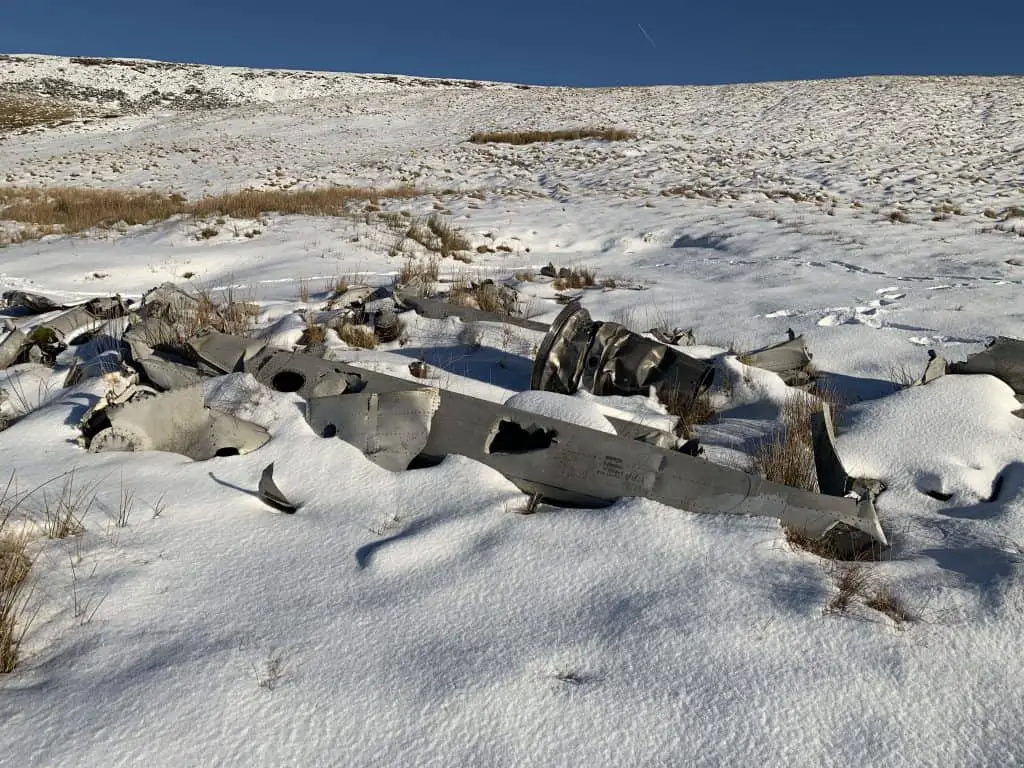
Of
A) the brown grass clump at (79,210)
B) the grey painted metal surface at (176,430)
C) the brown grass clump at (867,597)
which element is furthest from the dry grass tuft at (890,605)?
the brown grass clump at (79,210)

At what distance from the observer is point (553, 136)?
2244cm

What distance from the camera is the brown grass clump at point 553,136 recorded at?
21.8 meters

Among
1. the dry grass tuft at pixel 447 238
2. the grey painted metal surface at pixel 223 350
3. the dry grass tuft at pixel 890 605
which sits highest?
the dry grass tuft at pixel 447 238

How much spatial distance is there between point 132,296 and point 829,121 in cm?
2346

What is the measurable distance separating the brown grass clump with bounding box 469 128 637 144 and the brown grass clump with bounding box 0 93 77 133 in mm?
23492

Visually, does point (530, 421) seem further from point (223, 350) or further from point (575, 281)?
point (575, 281)

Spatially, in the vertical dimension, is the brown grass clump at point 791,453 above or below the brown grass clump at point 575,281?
below

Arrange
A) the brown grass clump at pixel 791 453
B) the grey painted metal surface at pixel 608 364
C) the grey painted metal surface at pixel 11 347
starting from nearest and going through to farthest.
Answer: the brown grass clump at pixel 791 453 → the grey painted metal surface at pixel 608 364 → the grey painted metal surface at pixel 11 347

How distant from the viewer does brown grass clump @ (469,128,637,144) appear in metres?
21.8

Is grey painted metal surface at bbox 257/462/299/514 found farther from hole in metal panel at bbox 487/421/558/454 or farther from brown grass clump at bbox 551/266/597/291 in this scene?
brown grass clump at bbox 551/266/597/291

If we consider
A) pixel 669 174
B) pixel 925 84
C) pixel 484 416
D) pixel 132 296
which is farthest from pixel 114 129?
pixel 925 84

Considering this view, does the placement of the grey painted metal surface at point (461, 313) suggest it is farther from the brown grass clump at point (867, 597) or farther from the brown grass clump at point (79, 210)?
the brown grass clump at point (79, 210)

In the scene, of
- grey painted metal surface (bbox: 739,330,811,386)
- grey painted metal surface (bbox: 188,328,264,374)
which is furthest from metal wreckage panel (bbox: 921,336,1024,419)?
grey painted metal surface (bbox: 188,328,264,374)

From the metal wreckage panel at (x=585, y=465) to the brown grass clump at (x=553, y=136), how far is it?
2065 cm
